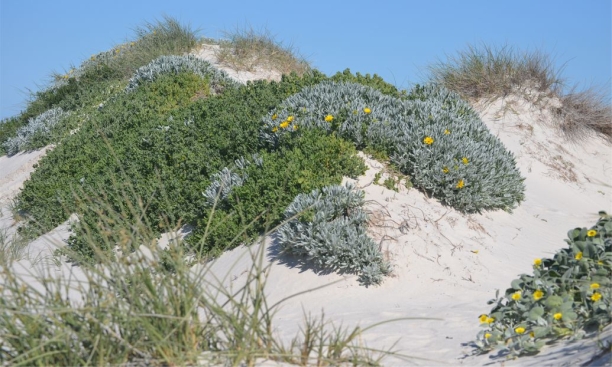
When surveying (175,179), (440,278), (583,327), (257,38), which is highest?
(257,38)

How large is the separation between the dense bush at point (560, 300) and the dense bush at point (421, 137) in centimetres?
316

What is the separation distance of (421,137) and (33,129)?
29.7 feet

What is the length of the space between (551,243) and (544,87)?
565 cm

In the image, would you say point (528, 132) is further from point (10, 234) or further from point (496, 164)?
point (10, 234)

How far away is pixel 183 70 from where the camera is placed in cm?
1344

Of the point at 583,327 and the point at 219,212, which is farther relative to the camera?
the point at 219,212

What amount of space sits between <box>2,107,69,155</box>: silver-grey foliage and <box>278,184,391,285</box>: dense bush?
849cm

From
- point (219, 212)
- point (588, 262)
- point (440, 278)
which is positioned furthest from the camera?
point (219, 212)

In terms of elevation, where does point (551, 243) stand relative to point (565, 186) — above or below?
below

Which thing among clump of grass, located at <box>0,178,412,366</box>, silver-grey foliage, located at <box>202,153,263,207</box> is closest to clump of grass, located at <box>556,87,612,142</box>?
silver-grey foliage, located at <box>202,153,263,207</box>

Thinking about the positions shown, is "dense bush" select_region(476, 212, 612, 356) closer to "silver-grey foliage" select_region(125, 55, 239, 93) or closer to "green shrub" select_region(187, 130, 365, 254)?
"green shrub" select_region(187, 130, 365, 254)

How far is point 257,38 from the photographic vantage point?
637 inches

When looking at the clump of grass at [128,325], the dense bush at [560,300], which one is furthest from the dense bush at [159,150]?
the dense bush at [560,300]

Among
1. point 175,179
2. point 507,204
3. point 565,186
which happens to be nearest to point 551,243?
point 507,204
